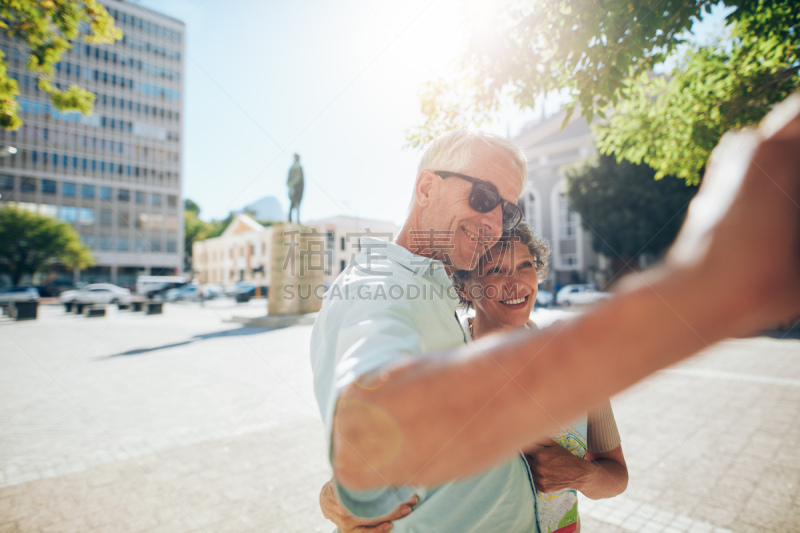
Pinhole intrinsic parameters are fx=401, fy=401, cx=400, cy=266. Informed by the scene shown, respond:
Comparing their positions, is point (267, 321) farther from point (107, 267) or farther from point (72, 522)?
point (107, 267)

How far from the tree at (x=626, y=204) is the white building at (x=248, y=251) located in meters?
21.8

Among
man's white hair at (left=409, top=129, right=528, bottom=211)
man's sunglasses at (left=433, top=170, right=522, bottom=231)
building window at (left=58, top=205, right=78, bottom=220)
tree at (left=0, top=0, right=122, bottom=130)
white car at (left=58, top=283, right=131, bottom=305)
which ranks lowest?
white car at (left=58, top=283, right=131, bottom=305)

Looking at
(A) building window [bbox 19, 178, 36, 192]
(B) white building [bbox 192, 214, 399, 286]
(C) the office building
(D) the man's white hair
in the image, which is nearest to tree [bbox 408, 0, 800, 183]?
(D) the man's white hair

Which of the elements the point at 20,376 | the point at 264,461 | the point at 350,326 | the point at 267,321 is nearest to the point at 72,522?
the point at 264,461

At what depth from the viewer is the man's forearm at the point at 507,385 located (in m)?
0.43

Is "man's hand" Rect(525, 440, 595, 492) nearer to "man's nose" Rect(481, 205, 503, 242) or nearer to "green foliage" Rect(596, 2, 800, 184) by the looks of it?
"man's nose" Rect(481, 205, 503, 242)

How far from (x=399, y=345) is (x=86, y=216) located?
73.2 m

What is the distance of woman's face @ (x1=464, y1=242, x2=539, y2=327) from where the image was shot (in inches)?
85.9

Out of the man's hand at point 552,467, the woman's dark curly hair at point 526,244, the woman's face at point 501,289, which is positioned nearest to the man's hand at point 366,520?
the man's hand at point 552,467

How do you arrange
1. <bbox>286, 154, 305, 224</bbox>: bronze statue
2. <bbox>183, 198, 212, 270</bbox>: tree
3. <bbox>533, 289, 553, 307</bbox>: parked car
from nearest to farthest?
<bbox>286, 154, 305, 224</bbox>: bronze statue → <bbox>533, 289, 553, 307</bbox>: parked car → <bbox>183, 198, 212, 270</bbox>: tree

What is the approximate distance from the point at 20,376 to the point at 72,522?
7.55 m

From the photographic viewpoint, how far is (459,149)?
1.43 meters

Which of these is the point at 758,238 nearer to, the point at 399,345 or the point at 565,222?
the point at 399,345

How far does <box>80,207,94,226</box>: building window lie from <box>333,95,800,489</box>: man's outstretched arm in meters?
72.9
